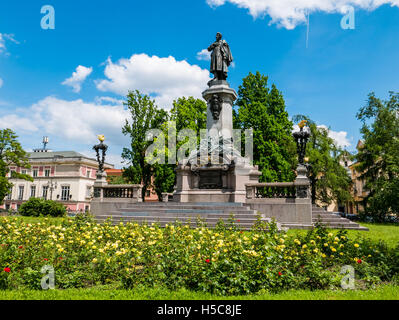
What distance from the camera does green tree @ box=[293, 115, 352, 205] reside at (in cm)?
3547

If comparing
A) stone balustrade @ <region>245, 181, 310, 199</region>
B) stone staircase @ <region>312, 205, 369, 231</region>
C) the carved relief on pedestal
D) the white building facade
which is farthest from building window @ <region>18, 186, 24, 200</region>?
stone staircase @ <region>312, 205, 369, 231</region>

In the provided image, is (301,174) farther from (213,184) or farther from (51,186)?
(51,186)

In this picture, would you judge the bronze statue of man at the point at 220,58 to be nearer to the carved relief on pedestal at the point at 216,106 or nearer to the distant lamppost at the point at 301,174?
the carved relief on pedestal at the point at 216,106

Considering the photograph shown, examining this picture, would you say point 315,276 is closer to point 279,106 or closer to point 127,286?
point 127,286

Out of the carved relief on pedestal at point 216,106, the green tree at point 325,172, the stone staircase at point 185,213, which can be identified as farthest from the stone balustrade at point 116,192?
the green tree at point 325,172

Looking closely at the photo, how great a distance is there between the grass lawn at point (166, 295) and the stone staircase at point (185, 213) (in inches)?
307

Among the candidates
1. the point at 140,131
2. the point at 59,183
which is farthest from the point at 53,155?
the point at 140,131

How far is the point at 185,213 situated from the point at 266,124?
19.6m

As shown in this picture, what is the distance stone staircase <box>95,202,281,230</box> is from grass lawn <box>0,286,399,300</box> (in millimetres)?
7801

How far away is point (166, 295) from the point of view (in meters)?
4.75

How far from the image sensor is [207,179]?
59.8ft

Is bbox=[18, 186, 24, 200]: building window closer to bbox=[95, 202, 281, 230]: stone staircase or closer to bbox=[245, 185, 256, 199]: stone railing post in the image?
bbox=[95, 202, 281, 230]: stone staircase
